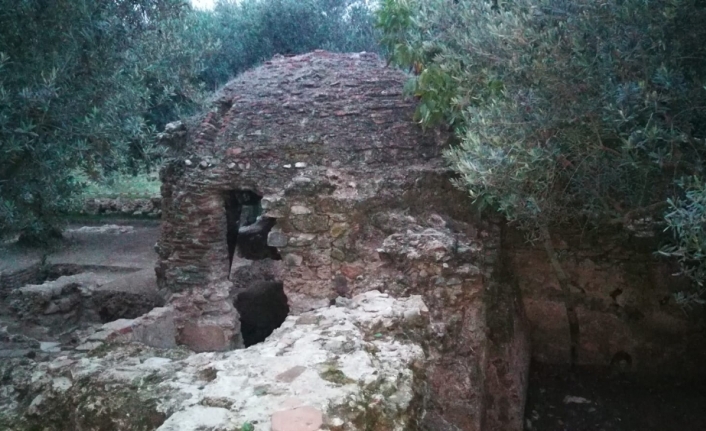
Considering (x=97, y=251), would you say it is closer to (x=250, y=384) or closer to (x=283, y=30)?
(x=283, y=30)

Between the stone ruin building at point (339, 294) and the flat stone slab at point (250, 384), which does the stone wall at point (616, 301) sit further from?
the flat stone slab at point (250, 384)

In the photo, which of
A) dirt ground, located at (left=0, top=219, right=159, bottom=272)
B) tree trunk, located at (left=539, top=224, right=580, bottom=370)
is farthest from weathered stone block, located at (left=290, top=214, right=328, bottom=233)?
dirt ground, located at (left=0, top=219, right=159, bottom=272)

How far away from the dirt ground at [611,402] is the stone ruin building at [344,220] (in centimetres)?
42

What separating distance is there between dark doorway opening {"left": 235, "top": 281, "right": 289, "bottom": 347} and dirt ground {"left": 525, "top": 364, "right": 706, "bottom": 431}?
3.93 m

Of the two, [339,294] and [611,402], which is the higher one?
[339,294]

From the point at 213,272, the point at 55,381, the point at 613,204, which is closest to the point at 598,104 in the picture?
the point at 613,204

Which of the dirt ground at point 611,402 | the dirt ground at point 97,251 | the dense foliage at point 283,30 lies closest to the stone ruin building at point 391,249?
the dirt ground at point 611,402

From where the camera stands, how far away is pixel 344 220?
6363 mm

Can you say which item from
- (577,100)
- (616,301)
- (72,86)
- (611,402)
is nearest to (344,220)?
(577,100)

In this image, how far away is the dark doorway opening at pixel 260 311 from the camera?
9125 millimetres

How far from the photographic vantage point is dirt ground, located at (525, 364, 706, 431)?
642 cm

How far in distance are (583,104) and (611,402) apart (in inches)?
162

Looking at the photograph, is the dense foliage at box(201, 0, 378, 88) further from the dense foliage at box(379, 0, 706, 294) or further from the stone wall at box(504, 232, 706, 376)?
the dense foliage at box(379, 0, 706, 294)

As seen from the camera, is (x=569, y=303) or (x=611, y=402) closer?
(x=611, y=402)
